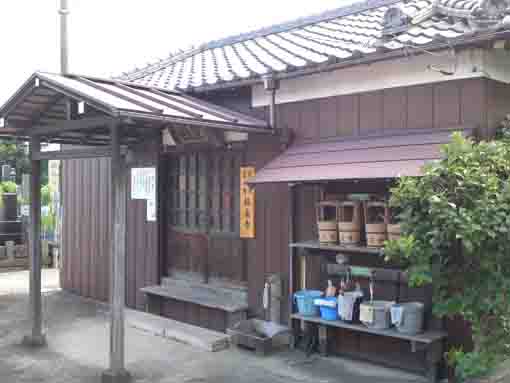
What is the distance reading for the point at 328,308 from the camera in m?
6.51

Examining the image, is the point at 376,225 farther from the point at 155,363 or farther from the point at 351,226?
the point at 155,363

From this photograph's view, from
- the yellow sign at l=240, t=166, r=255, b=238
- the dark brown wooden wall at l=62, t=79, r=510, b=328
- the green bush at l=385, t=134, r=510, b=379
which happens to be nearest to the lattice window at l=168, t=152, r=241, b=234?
the yellow sign at l=240, t=166, r=255, b=238

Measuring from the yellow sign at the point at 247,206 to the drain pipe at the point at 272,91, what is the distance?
0.71 metres

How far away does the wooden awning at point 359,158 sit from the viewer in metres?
5.50

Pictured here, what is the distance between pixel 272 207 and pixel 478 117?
290 cm

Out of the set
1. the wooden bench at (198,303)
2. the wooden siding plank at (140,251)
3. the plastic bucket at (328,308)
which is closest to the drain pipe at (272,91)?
the plastic bucket at (328,308)

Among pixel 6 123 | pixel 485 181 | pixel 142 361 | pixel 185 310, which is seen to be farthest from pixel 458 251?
pixel 6 123

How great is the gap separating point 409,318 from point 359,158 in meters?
1.78

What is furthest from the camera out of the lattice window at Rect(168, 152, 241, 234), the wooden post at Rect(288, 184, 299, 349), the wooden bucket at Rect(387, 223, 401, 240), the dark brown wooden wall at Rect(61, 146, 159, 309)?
the dark brown wooden wall at Rect(61, 146, 159, 309)

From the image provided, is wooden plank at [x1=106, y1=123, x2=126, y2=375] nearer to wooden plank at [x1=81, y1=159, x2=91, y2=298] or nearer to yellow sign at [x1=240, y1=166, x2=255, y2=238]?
yellow sign at [x1=240, y1=166, x2=255, y2=238]

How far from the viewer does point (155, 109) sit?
227 inches

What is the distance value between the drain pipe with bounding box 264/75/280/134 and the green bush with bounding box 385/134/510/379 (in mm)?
3340

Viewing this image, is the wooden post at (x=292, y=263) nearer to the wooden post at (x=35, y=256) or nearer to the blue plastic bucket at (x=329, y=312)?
the blue plastic bucket at (x=329, y=312)

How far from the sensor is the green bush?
3850 millimetres
